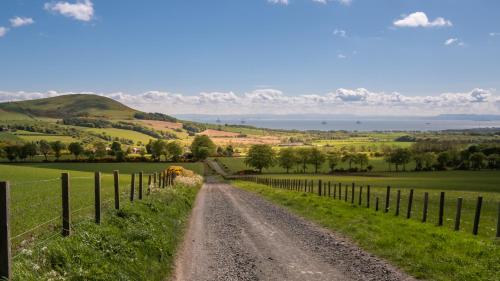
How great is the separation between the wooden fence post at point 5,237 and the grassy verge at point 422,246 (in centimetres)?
974

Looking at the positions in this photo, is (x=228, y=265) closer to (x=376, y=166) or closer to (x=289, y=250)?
(x=289, y=250)

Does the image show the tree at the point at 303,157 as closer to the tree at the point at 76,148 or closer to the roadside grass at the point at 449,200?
the roadside grass at the point at 449,200

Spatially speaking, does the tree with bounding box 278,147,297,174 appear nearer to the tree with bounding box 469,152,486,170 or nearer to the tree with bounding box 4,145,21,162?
the tree with bounding box 469,152,486,170

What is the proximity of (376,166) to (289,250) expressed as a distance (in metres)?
152

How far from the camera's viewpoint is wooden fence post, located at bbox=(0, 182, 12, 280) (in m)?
7.50

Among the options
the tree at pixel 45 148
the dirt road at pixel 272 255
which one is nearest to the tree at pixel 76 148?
the tree at pixel 45 148

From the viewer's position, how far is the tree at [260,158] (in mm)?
146500

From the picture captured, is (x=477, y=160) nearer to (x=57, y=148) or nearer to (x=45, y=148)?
(x=57, y=148)

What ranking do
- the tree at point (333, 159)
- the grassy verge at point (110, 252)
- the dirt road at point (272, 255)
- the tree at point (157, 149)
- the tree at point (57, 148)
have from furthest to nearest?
the tree at point (157, 149)
the tree at point (57, 148)
the tree at point (333, 159)
the dirt road at point (272, 255)
the grassy verge at point (110, 252)

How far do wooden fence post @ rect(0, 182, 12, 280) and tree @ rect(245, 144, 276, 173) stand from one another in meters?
138

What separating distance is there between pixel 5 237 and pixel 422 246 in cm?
1235

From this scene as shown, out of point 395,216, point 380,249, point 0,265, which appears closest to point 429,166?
point 395,216

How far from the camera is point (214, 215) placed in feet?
85.1

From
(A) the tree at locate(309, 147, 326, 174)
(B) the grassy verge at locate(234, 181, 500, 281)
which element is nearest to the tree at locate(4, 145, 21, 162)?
(A) the tree at locate(309, 147, 326, 174)
